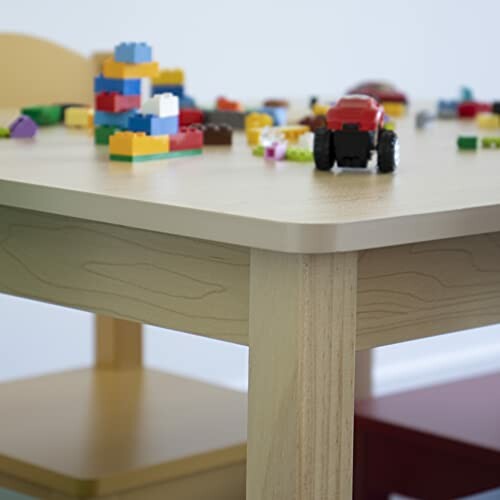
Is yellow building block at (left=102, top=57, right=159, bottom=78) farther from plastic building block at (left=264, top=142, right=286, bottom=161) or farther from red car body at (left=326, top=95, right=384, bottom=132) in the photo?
red car body at (left=326, top=95, right=384, bottom=132)

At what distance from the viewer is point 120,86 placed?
1.30 metres

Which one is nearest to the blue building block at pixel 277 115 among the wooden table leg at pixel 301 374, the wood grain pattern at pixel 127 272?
the wood grain pattern at pixel 127 272

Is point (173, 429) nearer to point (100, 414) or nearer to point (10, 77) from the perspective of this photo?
point (100, 414)

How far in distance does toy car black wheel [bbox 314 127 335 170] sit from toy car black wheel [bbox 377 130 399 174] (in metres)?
0.04

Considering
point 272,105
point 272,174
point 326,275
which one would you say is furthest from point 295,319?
point 272,105

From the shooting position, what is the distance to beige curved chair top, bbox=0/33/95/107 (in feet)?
5.81

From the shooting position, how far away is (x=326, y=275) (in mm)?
777

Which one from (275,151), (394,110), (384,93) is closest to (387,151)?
(275,151)

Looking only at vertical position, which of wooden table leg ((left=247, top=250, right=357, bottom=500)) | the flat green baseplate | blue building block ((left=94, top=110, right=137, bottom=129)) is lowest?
wooden table leg ((left=247, top=250, right=357, bottom=500))

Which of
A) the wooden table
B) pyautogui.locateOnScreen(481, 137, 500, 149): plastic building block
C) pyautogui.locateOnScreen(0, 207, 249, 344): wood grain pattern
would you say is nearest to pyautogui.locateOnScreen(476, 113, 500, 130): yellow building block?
pyautogui.locateOnScreen(481, 137, 500, 149): plastic building block

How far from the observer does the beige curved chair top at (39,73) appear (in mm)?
1771

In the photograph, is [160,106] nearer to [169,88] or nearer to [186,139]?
[186,139]

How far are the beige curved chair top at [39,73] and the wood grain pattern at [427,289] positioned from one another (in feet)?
3.38

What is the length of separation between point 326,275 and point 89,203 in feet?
0.64
